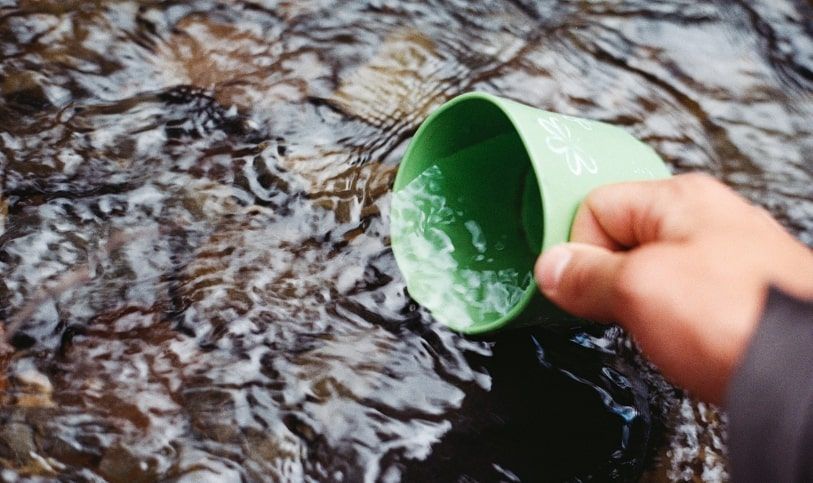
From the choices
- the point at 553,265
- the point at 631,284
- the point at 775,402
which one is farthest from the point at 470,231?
the point at 775,402

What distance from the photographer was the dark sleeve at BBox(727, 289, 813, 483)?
0.89m

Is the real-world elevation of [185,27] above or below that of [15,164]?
above

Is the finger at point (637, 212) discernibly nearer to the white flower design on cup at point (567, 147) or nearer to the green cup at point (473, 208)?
the white flower design on cup at point (567, 147)

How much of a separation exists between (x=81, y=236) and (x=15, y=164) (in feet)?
1.09

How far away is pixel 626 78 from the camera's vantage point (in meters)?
2.47

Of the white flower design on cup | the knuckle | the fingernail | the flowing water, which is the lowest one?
the flowing water

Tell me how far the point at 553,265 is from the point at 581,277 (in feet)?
0.18

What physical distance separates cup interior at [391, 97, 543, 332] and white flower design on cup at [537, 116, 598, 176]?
30cm

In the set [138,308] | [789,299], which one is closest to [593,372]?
[789,299]

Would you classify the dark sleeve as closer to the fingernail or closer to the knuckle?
the knuckle

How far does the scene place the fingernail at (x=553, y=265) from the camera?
1253 mm

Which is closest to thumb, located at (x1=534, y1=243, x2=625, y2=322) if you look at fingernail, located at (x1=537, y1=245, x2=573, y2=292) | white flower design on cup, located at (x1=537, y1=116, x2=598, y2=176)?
fingernail, located at (x1=537, y1=245, x2=573, y2=292)

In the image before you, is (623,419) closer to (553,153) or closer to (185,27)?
(553,153)

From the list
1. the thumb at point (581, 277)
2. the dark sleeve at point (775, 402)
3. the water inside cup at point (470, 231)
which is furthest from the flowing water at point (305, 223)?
the dark sleeve at point (775, 402)
